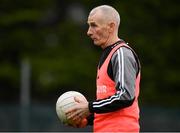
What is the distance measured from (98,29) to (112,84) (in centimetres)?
46

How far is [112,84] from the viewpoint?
223 inches

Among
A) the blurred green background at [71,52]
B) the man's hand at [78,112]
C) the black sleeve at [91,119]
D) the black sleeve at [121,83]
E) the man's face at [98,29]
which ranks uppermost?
the man's face at [98,29]

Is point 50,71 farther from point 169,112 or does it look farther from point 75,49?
point 169,112

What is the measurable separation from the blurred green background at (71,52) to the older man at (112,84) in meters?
12.7

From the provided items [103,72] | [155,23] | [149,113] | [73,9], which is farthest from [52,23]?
[103,72]

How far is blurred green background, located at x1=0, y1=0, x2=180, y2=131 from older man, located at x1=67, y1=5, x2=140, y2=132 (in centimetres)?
1265

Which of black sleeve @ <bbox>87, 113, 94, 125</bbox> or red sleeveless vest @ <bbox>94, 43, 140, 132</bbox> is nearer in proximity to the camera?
red sleeveless vest @ <bbox>94, 43, 140, 132</bbox>

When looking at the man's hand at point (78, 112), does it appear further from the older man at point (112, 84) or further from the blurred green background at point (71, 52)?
the blurred green background at point (71, 52)

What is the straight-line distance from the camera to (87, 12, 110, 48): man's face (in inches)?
226

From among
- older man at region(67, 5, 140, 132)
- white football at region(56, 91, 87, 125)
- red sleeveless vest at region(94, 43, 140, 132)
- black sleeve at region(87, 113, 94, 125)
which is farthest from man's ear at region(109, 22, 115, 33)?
black sleeve at region(87, 113, 94, 125)

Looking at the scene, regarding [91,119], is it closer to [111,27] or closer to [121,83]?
[121,83]

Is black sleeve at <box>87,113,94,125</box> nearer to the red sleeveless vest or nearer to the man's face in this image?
the red sleeveless vest

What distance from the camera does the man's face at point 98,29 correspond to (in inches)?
226

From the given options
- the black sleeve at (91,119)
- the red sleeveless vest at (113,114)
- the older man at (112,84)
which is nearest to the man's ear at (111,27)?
the older man at (112,84)
